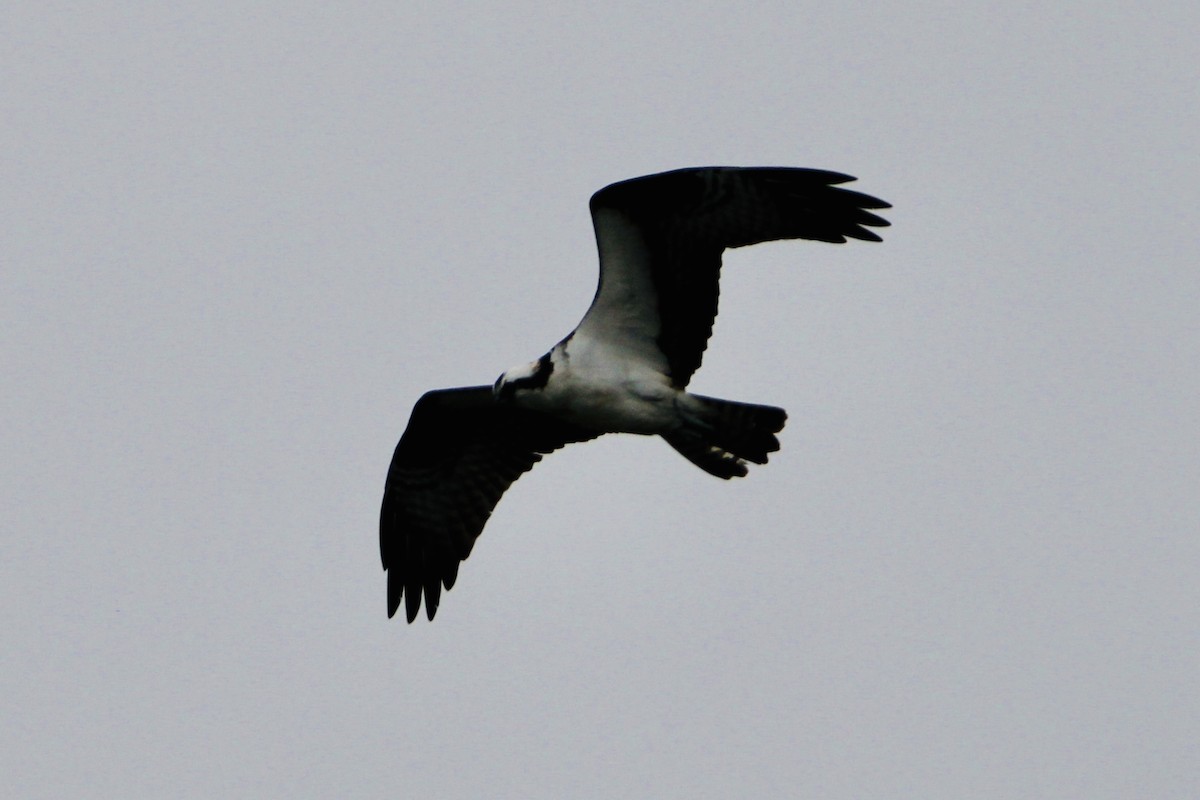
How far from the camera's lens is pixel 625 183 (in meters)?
9.70

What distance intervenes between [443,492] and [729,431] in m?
2.28

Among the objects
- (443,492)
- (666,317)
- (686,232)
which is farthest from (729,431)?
(443,492)

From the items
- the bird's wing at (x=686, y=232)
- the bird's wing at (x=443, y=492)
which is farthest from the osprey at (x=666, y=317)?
the bird's wing at (x=443, y=492)

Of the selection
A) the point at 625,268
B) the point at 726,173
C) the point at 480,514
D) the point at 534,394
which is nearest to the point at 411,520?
the point at 480,514

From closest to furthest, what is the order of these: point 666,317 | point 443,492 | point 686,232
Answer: point 686,232, point 666,317, point 443,492

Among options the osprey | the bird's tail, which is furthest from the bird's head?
the bird's tail

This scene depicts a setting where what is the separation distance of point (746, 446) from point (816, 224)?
1361mm

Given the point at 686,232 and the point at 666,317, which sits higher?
the point at 686,232

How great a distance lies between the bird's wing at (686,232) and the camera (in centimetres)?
985

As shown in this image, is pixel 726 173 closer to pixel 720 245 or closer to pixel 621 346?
pixel 720 245

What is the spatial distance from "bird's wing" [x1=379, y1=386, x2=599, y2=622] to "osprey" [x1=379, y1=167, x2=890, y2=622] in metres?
0.20

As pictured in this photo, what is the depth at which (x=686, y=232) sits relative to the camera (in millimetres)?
10023

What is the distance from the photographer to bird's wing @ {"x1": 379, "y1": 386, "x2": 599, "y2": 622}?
454 inches

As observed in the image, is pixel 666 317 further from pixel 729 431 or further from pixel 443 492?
pixel 443 492
